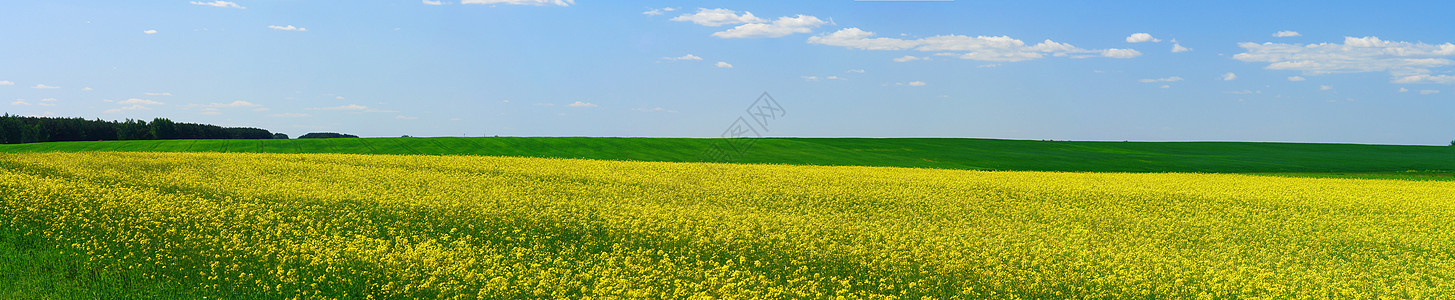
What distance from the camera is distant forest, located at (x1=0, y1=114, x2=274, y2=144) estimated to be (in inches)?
3263

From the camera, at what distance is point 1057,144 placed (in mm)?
71688

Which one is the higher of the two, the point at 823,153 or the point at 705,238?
the point at 823,153

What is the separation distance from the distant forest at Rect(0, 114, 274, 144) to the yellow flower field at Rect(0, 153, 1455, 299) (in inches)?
3206

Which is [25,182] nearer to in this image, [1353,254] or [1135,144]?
[1353,254]

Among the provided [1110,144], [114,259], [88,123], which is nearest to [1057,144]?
[1110,144]

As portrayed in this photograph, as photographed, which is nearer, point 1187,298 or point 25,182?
point 1187,298

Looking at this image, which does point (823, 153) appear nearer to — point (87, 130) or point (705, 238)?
point (705, 238)

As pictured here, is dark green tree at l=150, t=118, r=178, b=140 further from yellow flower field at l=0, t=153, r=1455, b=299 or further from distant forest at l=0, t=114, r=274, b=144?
yellow flower field at l=0, t=153, r=1455, b=299

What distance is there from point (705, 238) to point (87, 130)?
102 metres

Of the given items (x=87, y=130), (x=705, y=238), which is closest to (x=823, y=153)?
(x=705, y=238)

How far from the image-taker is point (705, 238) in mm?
11328

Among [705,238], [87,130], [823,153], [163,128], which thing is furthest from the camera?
[163,128]

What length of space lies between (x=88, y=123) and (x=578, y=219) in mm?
99425

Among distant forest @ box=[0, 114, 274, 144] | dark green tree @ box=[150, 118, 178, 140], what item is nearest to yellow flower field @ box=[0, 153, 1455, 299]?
distant forest @ box=[0, 114, 274, 144]
